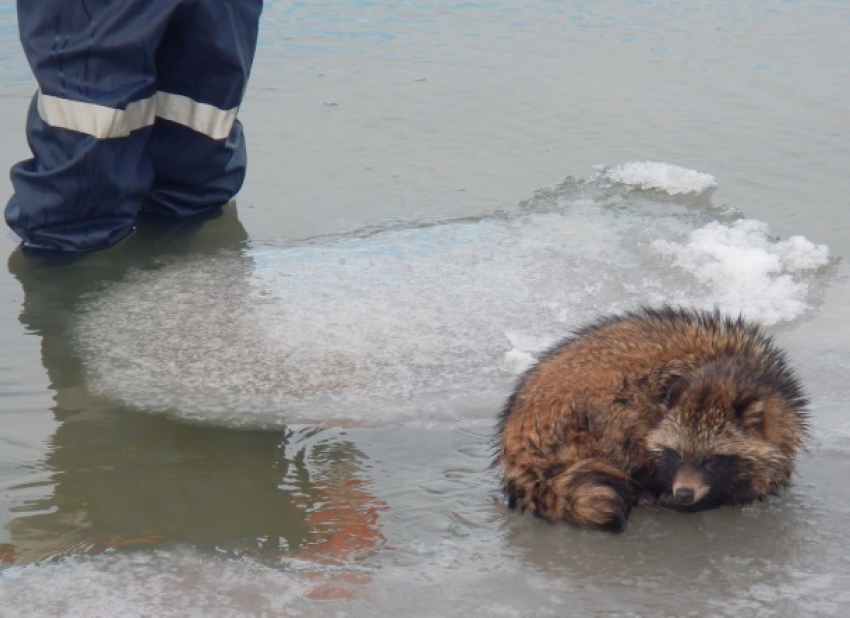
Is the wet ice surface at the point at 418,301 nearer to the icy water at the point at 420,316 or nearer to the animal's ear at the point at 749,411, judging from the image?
the icy water at the point at 420,316

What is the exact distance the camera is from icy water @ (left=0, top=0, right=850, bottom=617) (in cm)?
334

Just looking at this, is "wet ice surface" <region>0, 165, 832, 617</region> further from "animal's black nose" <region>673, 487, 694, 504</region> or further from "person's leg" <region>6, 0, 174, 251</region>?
"person's leg" <region>6, 0, 174, 251</region>

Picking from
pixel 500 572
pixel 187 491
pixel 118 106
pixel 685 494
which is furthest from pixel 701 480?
pixel 118 106

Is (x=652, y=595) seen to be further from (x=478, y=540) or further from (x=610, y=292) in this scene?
(x=610, y=292)

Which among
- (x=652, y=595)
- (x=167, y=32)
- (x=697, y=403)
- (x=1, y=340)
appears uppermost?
(x=167, y=32)

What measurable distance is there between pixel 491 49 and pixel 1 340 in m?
4.98

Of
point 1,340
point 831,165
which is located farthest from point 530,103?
point 1,340

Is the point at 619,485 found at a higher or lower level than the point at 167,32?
lower

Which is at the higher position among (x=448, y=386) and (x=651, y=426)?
(x=651, y=426)

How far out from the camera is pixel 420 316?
5.12 m

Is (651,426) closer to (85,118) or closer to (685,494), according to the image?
(685,494)

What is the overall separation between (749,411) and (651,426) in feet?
0.98

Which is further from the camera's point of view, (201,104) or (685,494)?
(201,104)

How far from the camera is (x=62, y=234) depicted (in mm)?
5707
